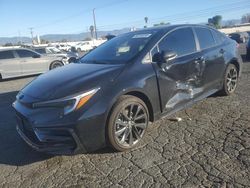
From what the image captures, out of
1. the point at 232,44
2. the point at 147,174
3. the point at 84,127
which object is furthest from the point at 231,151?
the point at 232,44

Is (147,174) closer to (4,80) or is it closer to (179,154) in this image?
(179,154)

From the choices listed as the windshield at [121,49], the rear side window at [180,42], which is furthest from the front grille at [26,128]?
the rear side window at [180,42]

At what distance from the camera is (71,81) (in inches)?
165

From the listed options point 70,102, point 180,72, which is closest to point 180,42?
point 180,72

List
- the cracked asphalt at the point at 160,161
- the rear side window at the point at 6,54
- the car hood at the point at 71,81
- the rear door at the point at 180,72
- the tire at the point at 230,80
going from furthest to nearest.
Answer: the rear side window at the point at 6,54, the tire at the point at 230,80, the rear door at the point at 180,72, the car hood at the point at 71,81, the cracked asphalt at the point at 160,161

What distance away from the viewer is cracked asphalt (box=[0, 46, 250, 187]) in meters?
3.49

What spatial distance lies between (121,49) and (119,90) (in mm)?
1232

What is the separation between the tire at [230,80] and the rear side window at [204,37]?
778 mm

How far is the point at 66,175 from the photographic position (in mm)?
3773

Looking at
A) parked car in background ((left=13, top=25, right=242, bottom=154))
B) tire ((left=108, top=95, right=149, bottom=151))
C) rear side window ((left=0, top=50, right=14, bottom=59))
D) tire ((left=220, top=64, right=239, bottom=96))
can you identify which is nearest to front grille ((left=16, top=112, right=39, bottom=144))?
parked car in background ((left=13, top=25, right=242, bottom=154))

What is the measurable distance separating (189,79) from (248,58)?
8.99 m

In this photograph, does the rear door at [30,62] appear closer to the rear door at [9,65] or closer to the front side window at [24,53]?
the front side window at [24,53]

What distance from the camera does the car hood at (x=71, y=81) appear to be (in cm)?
397

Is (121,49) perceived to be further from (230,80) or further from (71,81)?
(230,80)
